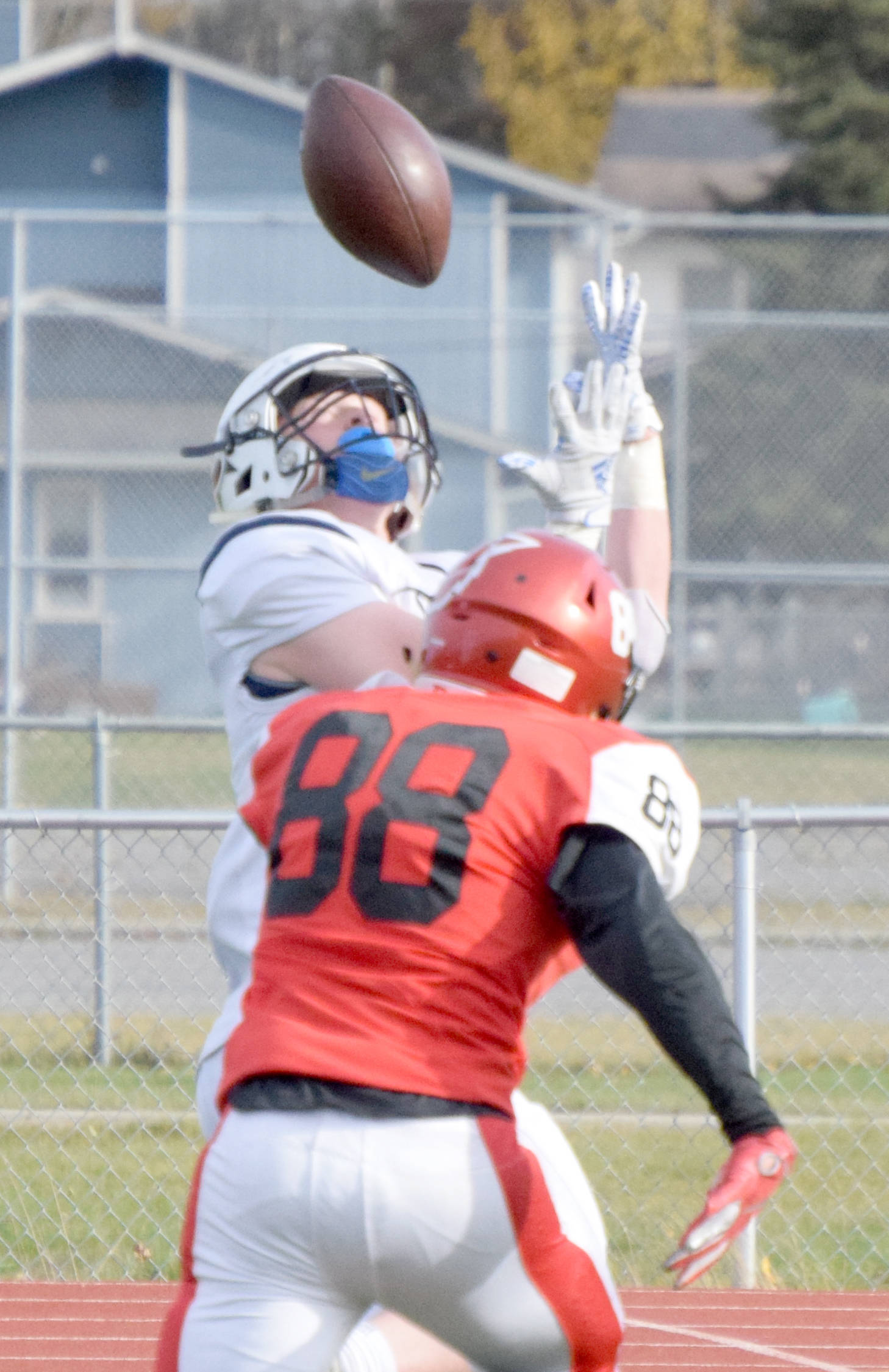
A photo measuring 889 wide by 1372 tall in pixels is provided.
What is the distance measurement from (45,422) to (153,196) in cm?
670

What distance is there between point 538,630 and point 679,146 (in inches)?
1763

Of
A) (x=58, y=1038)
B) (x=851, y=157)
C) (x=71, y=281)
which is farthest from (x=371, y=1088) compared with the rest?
(x=851, y=157)

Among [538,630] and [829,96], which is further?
[829,96]

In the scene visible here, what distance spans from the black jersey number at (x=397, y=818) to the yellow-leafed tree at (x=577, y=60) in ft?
136

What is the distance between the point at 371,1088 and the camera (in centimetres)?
229

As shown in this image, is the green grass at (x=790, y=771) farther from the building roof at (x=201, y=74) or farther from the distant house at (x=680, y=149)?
the distant house at (x=680, y=149)

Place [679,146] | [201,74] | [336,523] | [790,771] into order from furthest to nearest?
[679,146], [201,74], [790,771], [336,523]

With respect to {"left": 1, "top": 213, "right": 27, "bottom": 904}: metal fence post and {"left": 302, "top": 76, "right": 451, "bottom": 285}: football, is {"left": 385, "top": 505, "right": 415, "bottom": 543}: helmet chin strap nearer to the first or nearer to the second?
{"left": 302, "top": 76, "right": 451, "bottom": 285}: football

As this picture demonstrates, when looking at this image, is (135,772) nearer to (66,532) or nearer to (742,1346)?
(66,532)

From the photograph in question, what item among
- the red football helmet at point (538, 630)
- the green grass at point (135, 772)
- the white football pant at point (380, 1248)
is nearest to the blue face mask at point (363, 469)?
the red football helmet at point (538, 630)

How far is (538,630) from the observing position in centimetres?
245

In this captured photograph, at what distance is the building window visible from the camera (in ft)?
45.9

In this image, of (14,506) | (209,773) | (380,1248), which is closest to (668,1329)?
(380,1248)

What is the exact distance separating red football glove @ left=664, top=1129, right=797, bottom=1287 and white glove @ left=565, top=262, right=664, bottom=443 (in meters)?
1.52
